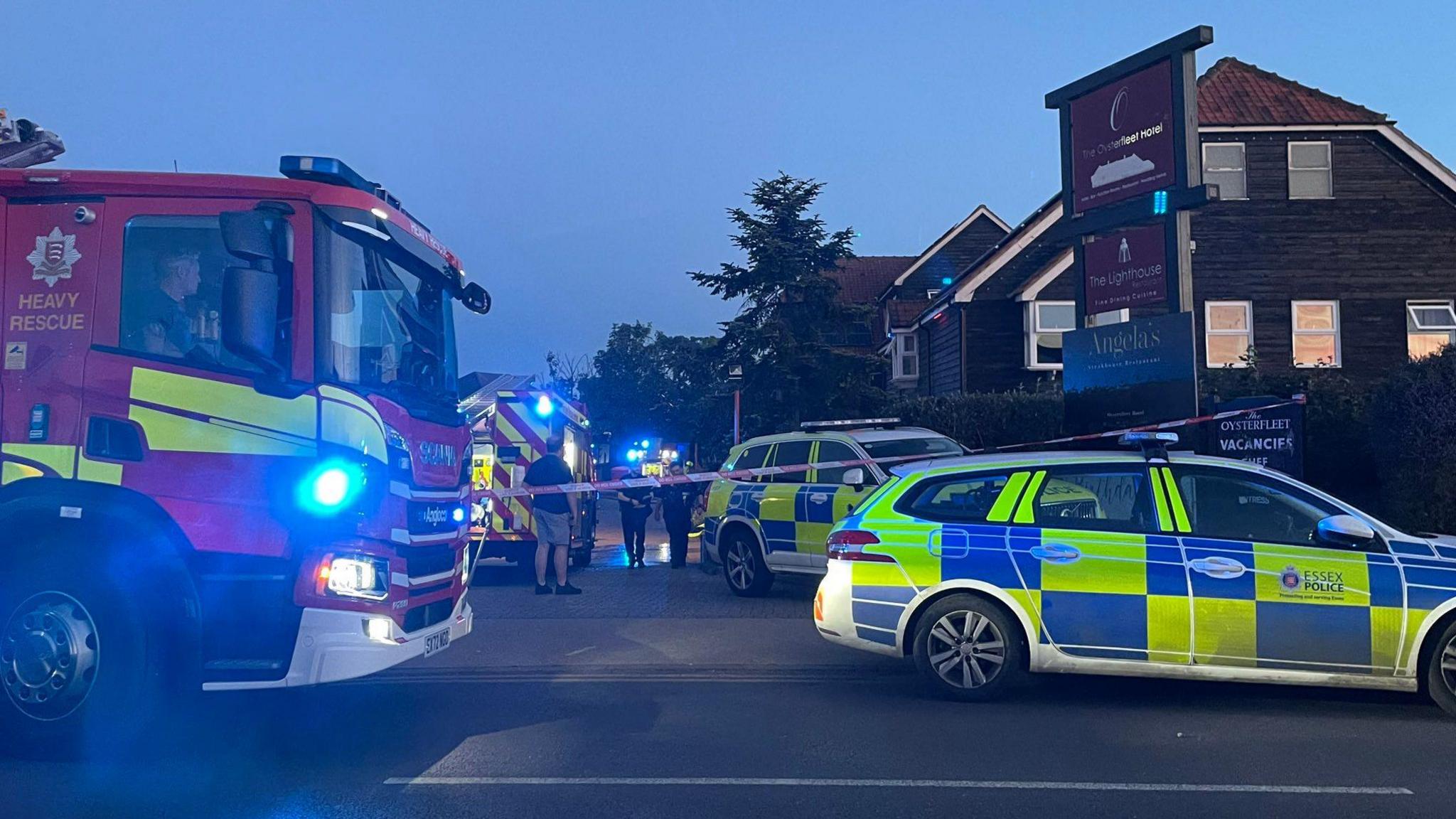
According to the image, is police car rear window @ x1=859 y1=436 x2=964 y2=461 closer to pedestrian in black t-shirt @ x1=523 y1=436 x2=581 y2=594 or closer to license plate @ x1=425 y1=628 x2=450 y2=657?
pedestrian in black t-shirt @ x1=523 y1=436 x2=581 y2=594

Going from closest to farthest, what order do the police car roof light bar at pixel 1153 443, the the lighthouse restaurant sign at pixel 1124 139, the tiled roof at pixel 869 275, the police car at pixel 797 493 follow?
the police car roof light bar at pixel 1153 443 → the police car at pixel 797 493 → the the lighthouse restaurant sign at pixel 1124 139 → the tiled roof at pixel 869 275

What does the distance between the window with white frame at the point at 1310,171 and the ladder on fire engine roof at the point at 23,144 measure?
2207 centimetres

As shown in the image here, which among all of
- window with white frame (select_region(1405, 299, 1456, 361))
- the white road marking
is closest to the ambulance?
the white road marking

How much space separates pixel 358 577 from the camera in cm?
595

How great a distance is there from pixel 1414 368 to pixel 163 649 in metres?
11.5

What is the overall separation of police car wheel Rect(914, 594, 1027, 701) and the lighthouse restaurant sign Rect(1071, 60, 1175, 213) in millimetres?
7220

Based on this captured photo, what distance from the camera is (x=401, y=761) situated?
6.06 meters

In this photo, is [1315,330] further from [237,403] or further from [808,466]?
[237,403]

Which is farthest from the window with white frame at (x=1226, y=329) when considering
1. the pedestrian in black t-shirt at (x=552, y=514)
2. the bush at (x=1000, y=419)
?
the pedestrian in black t-shirt at (x=552, y=514)

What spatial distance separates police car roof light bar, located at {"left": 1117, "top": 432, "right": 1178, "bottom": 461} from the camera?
24.3ft

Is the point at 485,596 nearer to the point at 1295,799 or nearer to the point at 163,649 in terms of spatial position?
the point at 163,649

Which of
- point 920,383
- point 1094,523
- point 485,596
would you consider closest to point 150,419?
point 1094,523

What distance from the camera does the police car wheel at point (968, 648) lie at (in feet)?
23.7

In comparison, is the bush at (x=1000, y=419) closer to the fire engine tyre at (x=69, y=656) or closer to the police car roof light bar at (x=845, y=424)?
the police car roof light bar at (x=845, y=424)
